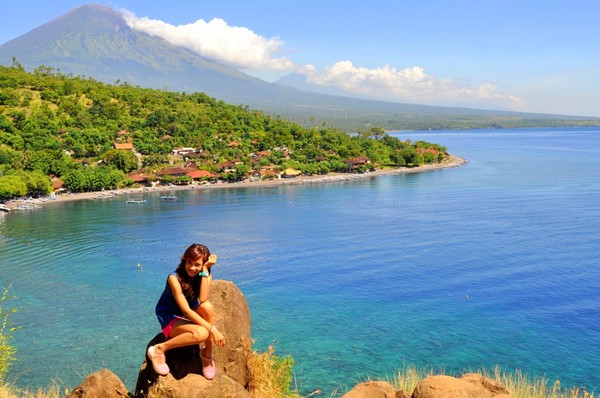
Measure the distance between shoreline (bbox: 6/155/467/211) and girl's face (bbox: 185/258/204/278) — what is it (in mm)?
53418

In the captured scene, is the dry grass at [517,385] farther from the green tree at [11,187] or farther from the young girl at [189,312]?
the green tree at [11,187]

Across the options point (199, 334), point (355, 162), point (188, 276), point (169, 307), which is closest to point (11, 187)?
point (355, 162)

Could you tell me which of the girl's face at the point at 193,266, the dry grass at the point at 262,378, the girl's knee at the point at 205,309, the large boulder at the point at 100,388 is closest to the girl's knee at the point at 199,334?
the girl's knee at the point at 205,309

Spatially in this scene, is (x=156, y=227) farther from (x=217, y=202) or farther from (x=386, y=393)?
(x=386, y=393)

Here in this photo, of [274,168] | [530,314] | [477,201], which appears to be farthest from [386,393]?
[274,168]

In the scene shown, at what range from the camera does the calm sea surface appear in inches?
719

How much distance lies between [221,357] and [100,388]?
1.69 meters

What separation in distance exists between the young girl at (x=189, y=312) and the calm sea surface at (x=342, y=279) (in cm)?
1034

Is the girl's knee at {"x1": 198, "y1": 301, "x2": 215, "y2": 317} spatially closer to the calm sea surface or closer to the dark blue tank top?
the dark blue tank top

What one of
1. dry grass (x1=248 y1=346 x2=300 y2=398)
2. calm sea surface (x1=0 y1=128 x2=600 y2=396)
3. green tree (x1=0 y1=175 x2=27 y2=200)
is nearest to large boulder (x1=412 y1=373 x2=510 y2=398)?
dry grass (x1=248 y1=346 x2=300 y2=398)

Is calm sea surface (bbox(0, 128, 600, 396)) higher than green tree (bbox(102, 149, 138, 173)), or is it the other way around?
green tree (bbox(102, 149, 138, 173))

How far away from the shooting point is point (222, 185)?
70.6 metres

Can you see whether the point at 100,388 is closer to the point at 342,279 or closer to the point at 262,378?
the point at 262,378

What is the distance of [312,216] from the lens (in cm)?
4850
